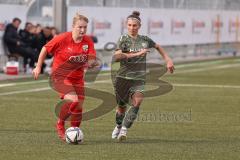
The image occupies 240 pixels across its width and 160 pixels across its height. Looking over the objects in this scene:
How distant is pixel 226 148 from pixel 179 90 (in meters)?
11.3

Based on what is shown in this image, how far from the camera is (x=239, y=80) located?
28.5 m

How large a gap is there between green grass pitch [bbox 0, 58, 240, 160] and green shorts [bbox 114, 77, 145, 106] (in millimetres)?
637

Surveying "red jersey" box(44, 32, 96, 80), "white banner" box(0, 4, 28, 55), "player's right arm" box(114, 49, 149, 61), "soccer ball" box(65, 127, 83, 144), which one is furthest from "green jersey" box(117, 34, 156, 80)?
"white banner" box(0, 4, 28, 55)

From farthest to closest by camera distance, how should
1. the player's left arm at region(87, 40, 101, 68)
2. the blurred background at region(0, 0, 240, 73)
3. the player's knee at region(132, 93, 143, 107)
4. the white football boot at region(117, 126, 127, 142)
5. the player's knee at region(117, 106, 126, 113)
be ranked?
the blurred background at region(0, 0, 240, 73)
the player's knee at region(117, 106, 126, 113)
the player's knee at region(132, 93, 143, 107)
the white football boot at region(117, 126, 127, 142)
the player's left arm at region(87, 40, 101, 68)

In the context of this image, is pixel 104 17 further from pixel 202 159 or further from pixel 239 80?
pixel 202 159

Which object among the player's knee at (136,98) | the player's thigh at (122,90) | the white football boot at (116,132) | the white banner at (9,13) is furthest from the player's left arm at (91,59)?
the white banner at (9,13)

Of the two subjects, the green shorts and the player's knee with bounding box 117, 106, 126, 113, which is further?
the player's knee with bounding box 117, 106, 126, 113

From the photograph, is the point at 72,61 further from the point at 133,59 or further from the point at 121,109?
the point at 121,109

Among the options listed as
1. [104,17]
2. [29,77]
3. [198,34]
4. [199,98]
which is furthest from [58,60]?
[198,34]

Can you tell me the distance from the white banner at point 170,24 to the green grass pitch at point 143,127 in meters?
7.48

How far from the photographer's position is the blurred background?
97.1 feet

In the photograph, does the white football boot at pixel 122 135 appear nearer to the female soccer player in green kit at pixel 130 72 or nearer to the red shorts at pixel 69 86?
the female soccer player in green kit at pixel 130 72

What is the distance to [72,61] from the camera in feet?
44.2

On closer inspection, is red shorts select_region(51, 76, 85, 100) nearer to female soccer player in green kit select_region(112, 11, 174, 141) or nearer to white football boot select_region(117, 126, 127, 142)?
female soccer player in green kit select_region(112, 11, 174, 141)
